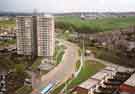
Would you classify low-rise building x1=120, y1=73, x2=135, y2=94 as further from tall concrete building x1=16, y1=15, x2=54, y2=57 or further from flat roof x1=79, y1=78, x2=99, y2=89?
tall concrete building x1=16, y1=15, x2=54, y2=57

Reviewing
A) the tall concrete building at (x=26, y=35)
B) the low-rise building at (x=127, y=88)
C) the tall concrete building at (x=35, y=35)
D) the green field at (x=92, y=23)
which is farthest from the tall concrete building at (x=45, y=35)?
the low-rise building at (x=127, y=88)

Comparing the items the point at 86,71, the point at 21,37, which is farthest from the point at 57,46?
the point at 86,71

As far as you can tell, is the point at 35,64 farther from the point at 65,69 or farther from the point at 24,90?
the point at 24,90

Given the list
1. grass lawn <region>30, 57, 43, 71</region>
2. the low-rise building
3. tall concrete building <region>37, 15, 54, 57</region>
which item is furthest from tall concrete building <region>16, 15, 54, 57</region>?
the low-rise building

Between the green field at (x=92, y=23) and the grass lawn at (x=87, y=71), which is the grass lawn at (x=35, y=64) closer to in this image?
the grass lawn at (x=87, y=71)

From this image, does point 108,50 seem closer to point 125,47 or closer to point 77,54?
point 125,47

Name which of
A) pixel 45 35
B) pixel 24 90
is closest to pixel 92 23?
pixel 45 35
